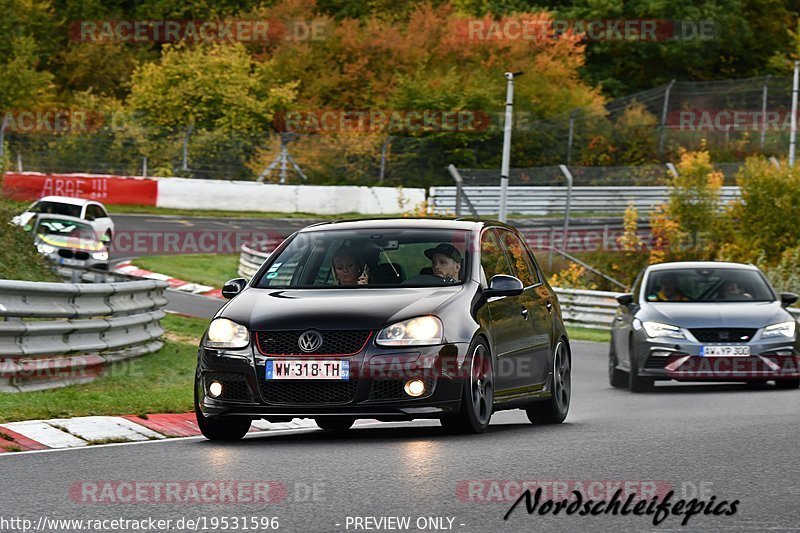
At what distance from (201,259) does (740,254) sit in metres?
14.5

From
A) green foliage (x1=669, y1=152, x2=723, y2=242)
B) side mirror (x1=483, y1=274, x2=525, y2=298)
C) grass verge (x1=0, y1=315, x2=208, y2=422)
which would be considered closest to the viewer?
side mirror (x1=483, y1=274, x2=525, y2=298)

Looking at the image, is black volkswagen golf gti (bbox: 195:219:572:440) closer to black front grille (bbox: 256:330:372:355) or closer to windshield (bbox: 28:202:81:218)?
black front grille (bbox: 256:330:372:355)

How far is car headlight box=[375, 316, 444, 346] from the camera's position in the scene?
10.5m

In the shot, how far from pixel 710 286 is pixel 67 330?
7935 millimetres

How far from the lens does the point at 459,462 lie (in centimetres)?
922

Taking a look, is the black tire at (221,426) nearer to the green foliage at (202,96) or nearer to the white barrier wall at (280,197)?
the white barrier wall at (280,197)

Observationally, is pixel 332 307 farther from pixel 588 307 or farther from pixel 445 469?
pixel 588 307

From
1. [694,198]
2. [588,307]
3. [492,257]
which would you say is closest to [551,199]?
[694,198]

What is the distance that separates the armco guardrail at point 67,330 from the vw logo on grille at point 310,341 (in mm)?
3802

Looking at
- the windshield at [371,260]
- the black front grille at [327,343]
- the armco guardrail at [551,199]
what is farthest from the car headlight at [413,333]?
the armco guardrail at [551,199]

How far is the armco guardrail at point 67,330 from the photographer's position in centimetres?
1354

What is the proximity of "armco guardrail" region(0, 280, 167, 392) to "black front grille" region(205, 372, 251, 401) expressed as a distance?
323 cm

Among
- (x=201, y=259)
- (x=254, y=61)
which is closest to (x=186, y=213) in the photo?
(x=201, y=259)

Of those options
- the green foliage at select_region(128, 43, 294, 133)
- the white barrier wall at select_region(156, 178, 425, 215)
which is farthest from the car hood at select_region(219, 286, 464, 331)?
the green foliage at select_region(128, 43, 294, 133)
